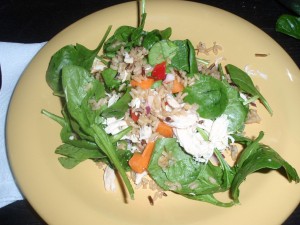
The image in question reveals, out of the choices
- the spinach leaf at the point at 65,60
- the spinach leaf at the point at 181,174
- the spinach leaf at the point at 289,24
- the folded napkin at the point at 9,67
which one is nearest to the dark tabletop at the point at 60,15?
the spinach leaf at the point at 289,24

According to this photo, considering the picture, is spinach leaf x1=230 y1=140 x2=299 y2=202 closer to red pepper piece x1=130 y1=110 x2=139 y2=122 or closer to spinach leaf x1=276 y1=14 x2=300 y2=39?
red pepper piece x1=130 y1=110 x2=139 y2=122

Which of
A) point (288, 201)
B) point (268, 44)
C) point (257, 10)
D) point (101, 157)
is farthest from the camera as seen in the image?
point (257, 10)

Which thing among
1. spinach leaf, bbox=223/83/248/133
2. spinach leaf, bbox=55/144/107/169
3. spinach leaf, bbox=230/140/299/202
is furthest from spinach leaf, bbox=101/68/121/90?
spinach leaf, bbox=230/140/299/202

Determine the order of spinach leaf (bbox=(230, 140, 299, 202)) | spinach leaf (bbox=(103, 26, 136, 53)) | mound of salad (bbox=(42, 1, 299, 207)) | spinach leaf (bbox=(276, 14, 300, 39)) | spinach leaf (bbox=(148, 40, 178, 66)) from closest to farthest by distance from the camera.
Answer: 1. spinach leaf (bbox=(230, 140, 299, 202))
2. mound of salad (bbox=(42, 1, 299, 207))
3. spinach leaf (bbox=(148, 40, 178, 66))
4. spinach leaf (bbox=(103, 26, 136, 53))
5. spinach leaf (bbox=(276, 14, 300, 39))

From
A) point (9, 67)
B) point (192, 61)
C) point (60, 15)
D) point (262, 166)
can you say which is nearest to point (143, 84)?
point (192, 61)

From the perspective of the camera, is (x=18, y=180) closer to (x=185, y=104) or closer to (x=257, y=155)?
(x=185, y=104)

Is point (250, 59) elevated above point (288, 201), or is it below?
above

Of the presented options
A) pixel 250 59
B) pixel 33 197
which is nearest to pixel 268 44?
pixel 250 59
